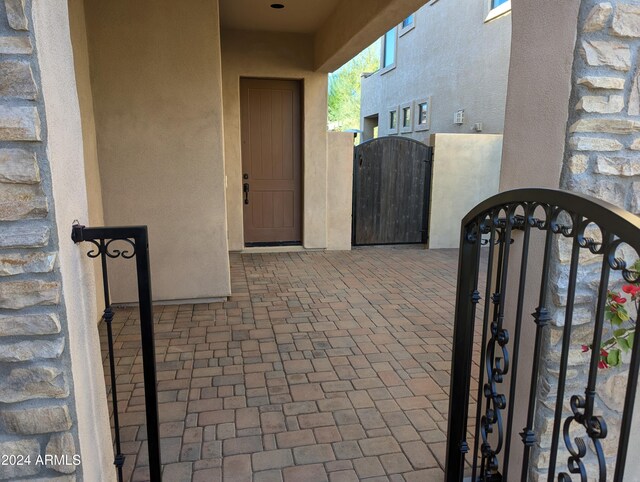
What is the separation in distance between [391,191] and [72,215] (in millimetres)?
5939

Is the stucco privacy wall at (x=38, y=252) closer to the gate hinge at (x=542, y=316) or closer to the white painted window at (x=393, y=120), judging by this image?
the gate hinge at (x=542, y=316)

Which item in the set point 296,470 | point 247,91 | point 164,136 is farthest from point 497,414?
point 247,91

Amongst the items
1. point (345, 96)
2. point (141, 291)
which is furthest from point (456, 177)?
point (345, 96)

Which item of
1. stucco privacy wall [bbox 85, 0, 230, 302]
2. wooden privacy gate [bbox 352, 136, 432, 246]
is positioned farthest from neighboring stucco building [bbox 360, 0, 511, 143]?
stucco privacy wall [bbox 85, 0, 230, 302]

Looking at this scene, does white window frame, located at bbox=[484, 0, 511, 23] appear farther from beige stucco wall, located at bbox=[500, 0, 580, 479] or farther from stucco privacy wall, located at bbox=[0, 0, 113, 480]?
stucco privacy wall, located at bbox=[0, 0, 113, 480]

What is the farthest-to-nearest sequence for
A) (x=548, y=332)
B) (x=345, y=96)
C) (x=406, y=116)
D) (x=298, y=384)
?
1. (x=345, y=96)
2. (x=406, y=116)
3. (x=298, y=384)
4. (x=548, y=332)

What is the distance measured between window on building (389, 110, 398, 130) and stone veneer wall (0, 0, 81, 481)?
37.2 feet

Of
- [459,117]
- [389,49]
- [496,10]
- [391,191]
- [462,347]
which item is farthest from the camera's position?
[389,49]

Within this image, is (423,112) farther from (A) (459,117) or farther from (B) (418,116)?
(A) (459,117)

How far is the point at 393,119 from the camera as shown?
1224 cm

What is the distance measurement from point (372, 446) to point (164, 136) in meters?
3.08

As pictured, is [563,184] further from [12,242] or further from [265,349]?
[265,349]

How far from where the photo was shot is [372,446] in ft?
7.36

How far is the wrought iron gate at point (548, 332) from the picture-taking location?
3.97ft
